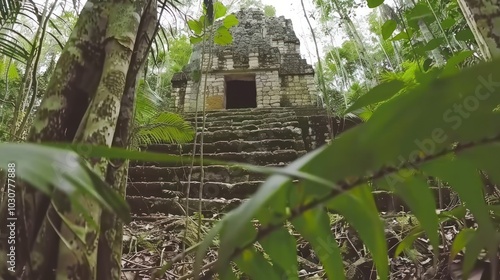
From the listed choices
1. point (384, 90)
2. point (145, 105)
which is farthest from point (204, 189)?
point (384, 90)

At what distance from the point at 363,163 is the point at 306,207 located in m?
0.12

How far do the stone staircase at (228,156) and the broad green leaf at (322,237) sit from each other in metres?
2.02

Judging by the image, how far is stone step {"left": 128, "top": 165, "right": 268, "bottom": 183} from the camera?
3.94 m

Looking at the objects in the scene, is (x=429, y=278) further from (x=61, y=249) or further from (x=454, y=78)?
(x=454, y=78)

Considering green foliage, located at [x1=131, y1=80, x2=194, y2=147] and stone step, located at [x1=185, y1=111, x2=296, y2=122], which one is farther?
stone step, located at [x1=185, y1=111, x2=296, y2=122]

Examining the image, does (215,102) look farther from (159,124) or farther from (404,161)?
(404,161)

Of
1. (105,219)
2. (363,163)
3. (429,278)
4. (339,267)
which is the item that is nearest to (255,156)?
(429,278)

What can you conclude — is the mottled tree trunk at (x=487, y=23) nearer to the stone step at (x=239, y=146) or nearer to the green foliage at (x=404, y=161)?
the green foliage at (x=404, y=161)

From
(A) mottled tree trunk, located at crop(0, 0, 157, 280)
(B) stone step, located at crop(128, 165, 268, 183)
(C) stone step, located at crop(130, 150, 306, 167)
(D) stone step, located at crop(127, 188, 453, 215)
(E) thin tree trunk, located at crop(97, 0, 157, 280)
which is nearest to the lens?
(A) mottled tree trunk, located at crop(0, 0, 157, 280)

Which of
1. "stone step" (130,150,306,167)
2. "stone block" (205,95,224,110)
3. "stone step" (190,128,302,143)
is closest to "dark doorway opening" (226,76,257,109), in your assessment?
"stone block" (205,95,224,110)

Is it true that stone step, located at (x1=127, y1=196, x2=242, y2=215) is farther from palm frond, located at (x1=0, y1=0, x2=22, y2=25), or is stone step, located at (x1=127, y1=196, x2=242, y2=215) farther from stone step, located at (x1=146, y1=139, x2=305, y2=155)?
palm frond, located at (x1=0, y1=0, x2=22, y2=25)

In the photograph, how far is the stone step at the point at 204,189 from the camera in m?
3.49

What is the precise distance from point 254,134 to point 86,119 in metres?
4.13

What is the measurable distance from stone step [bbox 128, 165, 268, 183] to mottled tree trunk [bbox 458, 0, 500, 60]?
281cm
